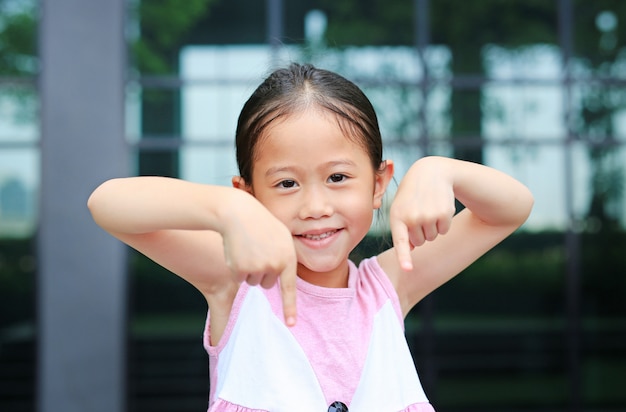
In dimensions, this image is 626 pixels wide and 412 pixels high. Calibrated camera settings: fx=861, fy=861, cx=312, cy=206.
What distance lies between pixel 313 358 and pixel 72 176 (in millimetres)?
4895

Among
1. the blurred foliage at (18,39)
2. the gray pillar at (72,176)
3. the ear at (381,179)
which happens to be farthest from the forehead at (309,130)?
the blurred foliage at (18,39)

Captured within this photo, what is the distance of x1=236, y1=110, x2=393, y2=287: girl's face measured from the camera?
1351 millimetres

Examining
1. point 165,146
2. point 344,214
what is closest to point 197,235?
point 344,214

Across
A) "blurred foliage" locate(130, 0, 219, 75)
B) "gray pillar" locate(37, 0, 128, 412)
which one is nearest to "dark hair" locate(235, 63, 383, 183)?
"gray pillar" locate(37, 0, 128, 412)

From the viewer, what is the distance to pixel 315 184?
4.45ft

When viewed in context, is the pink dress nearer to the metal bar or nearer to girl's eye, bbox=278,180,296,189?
girl's eye, bbox=278,180,296,189

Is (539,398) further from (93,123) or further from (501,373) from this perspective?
(93,123)

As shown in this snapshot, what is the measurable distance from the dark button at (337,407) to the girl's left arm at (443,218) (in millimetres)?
250

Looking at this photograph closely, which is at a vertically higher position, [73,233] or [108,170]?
[108,170]

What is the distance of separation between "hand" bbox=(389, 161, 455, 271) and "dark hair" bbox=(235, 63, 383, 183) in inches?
6.6

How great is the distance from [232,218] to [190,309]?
5767 mm

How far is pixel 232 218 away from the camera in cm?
119

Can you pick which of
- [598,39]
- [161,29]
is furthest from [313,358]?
[598,39]

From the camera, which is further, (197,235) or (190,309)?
(190,309)
